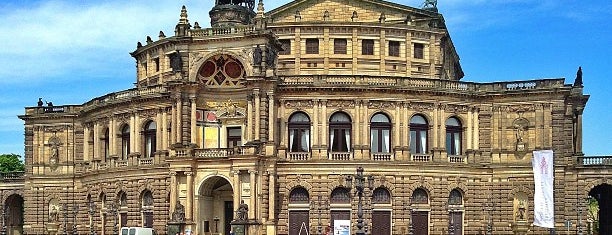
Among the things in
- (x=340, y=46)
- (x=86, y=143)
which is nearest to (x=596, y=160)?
(x=340, y=46)

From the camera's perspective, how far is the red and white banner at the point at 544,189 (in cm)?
5666

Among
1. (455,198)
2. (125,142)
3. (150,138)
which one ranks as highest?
(150,138)

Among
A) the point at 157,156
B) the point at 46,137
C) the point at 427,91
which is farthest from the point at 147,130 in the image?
the point at 427,91

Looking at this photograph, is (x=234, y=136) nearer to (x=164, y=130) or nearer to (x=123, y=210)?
(x=164, y=130)

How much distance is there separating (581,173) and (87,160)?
4162 centimetres

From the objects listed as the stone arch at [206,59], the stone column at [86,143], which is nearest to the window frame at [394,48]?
the stone arch at [206,59]

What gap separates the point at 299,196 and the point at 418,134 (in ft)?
34.2

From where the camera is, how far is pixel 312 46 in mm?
81000

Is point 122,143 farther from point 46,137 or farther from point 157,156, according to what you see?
point 46,137

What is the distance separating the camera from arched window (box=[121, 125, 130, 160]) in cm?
8050

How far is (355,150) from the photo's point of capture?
241ft

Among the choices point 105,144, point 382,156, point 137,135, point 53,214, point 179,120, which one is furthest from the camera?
point 53,214

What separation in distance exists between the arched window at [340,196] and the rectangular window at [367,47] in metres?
13.1

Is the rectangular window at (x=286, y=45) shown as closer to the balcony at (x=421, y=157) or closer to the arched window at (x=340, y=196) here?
the arched window at (x=340, y=196)
